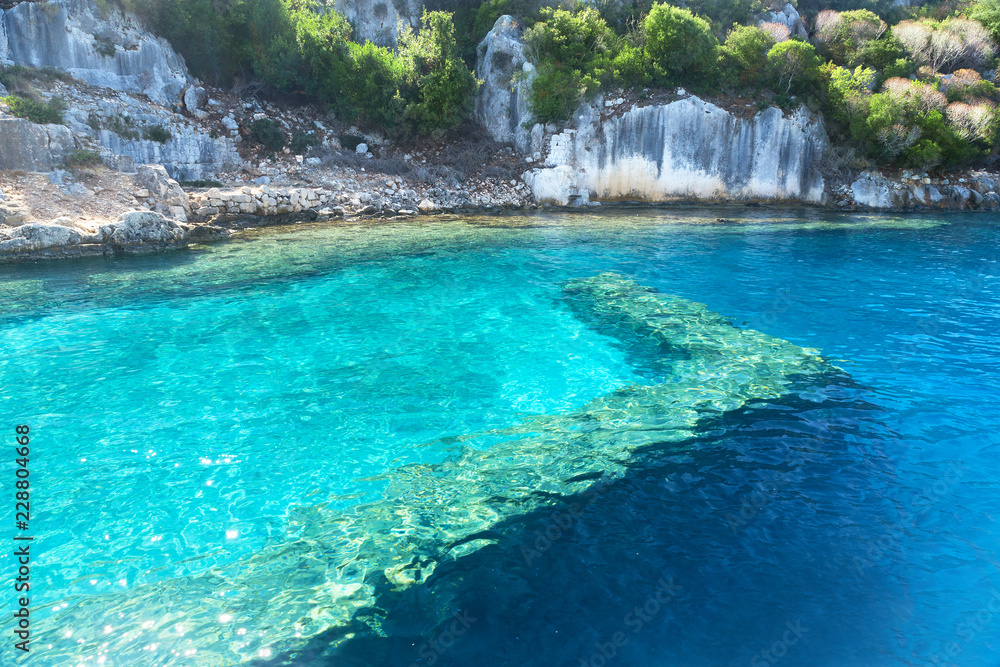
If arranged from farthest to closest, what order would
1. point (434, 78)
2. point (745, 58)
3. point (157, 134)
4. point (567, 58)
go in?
point (567, 58) → point (745, 58) → point (434, 78) → point (157, 134)

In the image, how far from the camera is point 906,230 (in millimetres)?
21266

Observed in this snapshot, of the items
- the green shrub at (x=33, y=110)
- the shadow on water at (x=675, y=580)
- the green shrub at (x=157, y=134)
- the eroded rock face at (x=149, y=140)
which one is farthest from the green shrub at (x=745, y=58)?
the green shrub at (x=33, y=110)

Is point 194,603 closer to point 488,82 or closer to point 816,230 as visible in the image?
point 816,230

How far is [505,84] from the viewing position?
29312 millimetres

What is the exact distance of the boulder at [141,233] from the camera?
16.7m

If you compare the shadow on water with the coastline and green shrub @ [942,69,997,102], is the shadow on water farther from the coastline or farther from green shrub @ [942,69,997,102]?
green shrub @ [942,69,997,102]

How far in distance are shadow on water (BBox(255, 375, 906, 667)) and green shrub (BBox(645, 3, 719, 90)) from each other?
86.0ft

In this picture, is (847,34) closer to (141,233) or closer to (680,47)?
(680,47)

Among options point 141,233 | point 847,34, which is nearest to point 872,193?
point 847,34

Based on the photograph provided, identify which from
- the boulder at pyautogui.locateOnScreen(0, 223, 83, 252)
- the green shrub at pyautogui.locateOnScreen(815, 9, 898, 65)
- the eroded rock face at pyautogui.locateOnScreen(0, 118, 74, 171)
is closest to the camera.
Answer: the boulder at pyautogui.locateOnScreen(0, 223, 83, 252)

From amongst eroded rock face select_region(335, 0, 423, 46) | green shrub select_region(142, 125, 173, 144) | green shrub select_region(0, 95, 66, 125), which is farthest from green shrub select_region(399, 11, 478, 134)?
green shrub select_region(0, 95, 66, 125)

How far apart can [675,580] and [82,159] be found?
2193cm

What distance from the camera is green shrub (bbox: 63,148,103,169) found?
1809 centimetres

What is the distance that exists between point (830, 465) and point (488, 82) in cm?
2848
